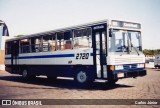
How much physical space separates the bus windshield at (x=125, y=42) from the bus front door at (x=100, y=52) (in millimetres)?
439

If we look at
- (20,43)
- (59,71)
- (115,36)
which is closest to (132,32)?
(115,36)

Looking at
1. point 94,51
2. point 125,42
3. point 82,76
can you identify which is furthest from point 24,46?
point 125,42

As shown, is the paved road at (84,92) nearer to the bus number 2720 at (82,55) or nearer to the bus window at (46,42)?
the bus number 2720 at (82,55)

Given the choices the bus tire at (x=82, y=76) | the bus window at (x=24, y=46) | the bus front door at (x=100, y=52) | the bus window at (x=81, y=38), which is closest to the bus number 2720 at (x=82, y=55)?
the bus window at (x=81, y=38)

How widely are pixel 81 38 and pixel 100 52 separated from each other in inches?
61.8

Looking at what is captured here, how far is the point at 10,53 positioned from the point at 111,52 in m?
11.0

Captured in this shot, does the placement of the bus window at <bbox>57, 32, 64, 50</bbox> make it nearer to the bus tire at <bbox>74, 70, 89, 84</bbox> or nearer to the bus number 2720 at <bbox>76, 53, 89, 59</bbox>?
the bus number 2720 at <bbox>76, 53, 89, 59</bbox>

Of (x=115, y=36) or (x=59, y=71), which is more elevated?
(x=115, y=36)

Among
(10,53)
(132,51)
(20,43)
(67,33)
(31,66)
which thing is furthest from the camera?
(10,53)

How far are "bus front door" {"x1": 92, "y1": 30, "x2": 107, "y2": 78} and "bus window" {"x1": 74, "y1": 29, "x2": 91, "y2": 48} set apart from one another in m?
0.56

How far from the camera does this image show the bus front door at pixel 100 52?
10.5 m

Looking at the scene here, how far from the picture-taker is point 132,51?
11.1 metres

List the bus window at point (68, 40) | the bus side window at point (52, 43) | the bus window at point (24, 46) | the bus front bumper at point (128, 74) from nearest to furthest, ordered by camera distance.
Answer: the bus front bumper at point (128, 74) → the bus window at point (68, 40) → the bus side window at point (52, 43) → the bus window at point (24, 46)

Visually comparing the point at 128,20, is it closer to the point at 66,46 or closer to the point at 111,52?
the point at 111,52
